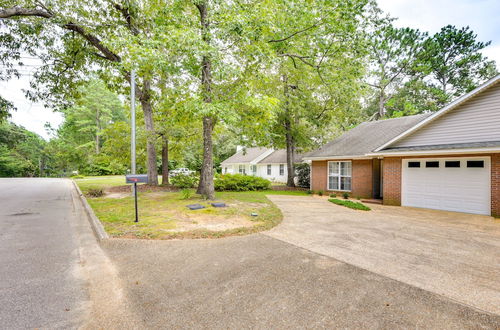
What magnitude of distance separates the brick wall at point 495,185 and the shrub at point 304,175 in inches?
450

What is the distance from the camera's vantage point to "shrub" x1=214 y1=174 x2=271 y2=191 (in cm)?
1592

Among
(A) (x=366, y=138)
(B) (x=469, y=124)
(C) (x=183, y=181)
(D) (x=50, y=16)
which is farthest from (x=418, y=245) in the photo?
(D) (x=50, y=16)

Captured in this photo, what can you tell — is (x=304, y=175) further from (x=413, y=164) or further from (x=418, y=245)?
(x=418, y=245)

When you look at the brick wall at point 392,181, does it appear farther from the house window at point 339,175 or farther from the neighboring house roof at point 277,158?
the neighboring house roof at point 277,158

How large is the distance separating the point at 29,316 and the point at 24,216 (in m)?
7.46

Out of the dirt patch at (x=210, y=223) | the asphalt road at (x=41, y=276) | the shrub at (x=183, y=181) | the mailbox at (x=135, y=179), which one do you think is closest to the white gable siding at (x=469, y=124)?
the dirt patch at (x=210, y=223)

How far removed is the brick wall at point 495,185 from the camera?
838cm

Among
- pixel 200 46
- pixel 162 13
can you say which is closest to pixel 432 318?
pixel 200 46

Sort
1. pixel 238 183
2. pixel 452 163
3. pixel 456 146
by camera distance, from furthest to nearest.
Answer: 1. pixel 238 183
2. pixel 452 163
3. pixel 456 146

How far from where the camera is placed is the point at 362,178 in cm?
1327

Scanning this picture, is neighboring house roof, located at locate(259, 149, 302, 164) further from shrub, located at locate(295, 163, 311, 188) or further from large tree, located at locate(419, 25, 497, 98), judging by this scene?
large tree, located at locate(419, 25, 497, 98)

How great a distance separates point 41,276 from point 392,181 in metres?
12.8

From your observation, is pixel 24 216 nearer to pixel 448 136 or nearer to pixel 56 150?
→ pixel 448 136

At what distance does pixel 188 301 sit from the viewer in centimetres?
300
